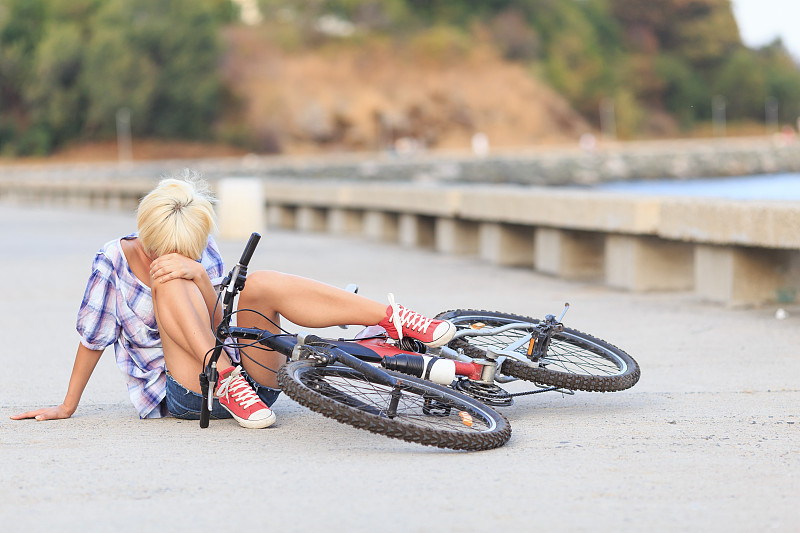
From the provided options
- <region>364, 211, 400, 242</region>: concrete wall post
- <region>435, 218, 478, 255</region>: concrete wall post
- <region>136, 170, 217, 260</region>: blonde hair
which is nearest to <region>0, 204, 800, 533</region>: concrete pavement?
<region>136, 170, 217, 260</region>: blonde hair

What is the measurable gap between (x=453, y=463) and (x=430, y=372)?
0.59m

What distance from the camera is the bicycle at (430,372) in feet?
15.1

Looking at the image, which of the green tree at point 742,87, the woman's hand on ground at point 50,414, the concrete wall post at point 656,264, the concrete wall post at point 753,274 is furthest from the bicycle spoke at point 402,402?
the green tree at point 742,87

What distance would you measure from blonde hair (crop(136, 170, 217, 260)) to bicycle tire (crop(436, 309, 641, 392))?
1.24m

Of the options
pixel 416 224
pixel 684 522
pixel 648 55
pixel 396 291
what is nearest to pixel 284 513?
pixel 684 522

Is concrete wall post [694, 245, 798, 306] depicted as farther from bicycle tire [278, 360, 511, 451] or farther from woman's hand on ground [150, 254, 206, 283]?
woman's hand on ground [150, 254, 206, 283]

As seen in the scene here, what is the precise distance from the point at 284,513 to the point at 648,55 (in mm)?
130273

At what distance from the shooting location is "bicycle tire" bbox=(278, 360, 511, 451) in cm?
454

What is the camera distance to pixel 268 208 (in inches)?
1009

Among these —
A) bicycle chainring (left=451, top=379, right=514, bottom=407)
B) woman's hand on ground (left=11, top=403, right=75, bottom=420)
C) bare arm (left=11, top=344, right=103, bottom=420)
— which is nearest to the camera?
bicycle chainring (left=451, top=379, right=514, bottom=407)

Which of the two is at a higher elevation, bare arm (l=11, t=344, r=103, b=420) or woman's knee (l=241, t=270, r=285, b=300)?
woman's knee (l=241, t=270, r=285, b=300)

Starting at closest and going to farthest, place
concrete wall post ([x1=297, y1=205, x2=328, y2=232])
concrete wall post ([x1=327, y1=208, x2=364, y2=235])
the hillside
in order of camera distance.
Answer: concrete wall post ([x1=327, y1=208, x2=364, y2=235]), concrete wall post ([x1=297, y1=205, x2=328, y2=232]), the hillside

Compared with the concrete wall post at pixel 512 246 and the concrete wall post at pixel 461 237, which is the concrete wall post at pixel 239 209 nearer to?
the concrete wall post at pixel 461 237

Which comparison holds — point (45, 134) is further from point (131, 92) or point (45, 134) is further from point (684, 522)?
point (684, 522)
